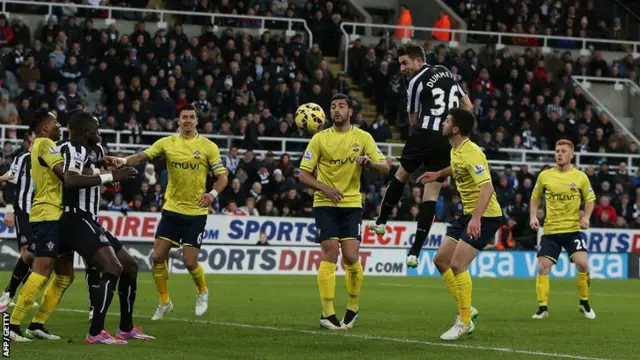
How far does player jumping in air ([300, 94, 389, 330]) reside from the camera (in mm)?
14773

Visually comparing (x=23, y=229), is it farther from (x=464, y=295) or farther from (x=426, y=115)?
(x=464, y=295)

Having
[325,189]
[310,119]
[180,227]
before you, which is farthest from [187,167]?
[325,189]

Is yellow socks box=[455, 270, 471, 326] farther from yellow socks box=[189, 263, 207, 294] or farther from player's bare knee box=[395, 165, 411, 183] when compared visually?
yellow socks box=[189, 263, 207, 294]

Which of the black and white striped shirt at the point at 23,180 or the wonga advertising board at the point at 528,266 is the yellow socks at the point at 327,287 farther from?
the wonga advertising board at the point at 528,266

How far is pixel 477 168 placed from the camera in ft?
42.5

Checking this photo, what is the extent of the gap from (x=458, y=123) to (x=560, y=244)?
226 inches

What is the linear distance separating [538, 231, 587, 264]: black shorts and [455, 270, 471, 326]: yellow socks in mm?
4988

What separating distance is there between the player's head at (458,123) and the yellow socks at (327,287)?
2.47 m

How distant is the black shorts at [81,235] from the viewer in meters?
12.5

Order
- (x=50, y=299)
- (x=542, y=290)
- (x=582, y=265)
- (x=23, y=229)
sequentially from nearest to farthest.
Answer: (x=50, y=299), (x=23, y=229), (x=542, y=290), (x=582, y=265)

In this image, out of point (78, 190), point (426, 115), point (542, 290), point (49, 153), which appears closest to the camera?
point (49, 153)

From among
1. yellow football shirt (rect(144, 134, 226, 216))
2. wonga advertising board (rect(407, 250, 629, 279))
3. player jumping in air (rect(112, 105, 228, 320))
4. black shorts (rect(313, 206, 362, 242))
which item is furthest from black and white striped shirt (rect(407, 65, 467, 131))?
wonga advertising board (rect(407, 250, 629, 279))

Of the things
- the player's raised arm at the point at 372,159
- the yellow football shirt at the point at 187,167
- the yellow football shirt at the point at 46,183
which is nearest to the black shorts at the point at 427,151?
the player's raised arm at the point at 372,159

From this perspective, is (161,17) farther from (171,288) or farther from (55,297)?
(55,297)
